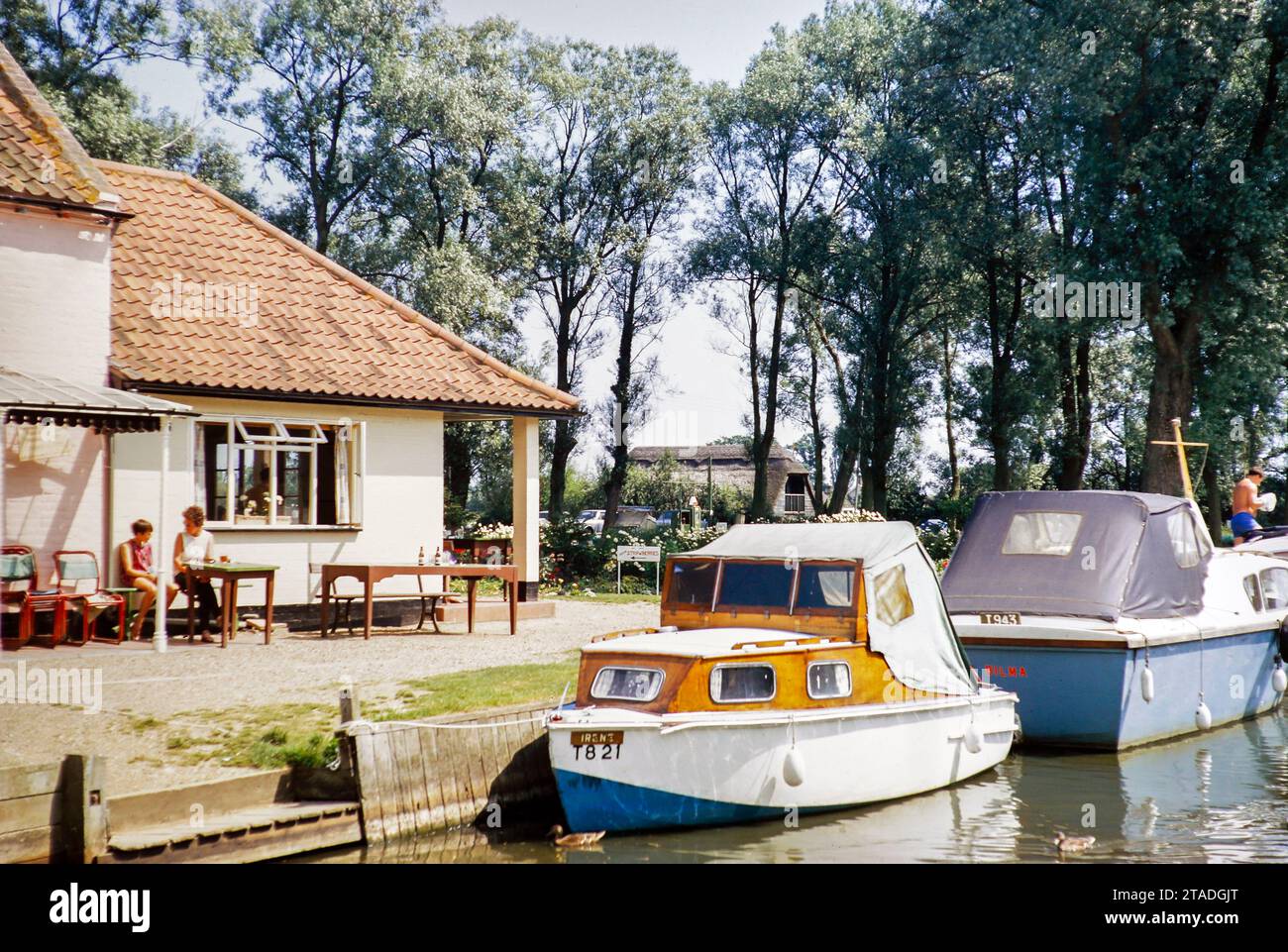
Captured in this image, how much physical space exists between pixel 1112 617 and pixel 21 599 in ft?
39.9

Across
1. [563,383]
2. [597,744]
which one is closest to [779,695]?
[597,744]

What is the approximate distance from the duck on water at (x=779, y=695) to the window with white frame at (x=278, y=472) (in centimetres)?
713

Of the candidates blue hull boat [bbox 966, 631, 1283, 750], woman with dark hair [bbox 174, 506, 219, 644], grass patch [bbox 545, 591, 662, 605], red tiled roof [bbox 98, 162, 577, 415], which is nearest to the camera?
blue hull boat [bbox 966, 631, 1283, 750]

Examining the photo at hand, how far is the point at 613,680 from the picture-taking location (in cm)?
1045

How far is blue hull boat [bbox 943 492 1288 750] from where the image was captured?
42.5 ft

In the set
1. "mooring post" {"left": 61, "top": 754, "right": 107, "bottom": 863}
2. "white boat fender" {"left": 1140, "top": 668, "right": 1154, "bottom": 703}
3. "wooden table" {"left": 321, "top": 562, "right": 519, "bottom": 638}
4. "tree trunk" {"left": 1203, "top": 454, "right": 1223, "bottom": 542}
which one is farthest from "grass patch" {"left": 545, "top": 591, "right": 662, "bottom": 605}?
"tree trunk" {"left": 1203, "top": 454, "right": 1223, "bottom": 542}

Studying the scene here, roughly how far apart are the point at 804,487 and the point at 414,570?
6339cm

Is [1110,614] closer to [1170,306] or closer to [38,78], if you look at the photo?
[1170,306]

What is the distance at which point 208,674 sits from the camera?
1259 centimetres

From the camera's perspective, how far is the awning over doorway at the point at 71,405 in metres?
12.9

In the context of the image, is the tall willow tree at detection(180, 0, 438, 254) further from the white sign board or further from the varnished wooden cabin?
the varnished wooden cabin

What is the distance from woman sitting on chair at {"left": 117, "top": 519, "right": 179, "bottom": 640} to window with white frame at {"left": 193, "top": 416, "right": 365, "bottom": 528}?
4.89 feet

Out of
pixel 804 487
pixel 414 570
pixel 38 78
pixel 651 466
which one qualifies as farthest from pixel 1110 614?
pixel 804 487

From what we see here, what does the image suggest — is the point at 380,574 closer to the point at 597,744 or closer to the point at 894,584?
the point at 597,744
